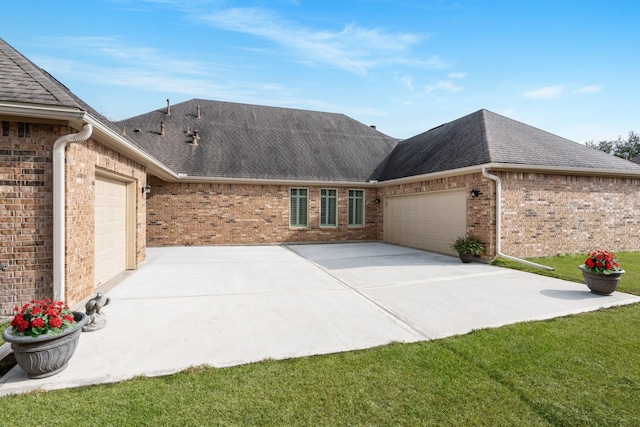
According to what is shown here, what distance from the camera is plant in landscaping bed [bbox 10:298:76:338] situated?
283 cm

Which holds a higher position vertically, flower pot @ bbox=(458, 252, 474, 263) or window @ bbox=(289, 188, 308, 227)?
window @ bbox=(289, 188, 308, 227)

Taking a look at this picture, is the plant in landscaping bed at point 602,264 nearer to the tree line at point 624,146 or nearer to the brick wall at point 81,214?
the brick wall at point 81,214

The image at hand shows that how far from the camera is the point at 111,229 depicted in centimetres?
686

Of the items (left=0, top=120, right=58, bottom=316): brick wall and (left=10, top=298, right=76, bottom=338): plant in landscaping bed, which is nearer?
(left=10, top=298, right=76, bottom=338): plant in landscaping bed

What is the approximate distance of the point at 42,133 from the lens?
4465 millimetres

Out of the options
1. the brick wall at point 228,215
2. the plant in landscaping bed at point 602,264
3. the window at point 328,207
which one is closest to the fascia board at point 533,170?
the plant in landscaping bed at point 602,264

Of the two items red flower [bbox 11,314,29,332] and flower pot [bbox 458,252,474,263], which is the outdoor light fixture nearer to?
flower pot [bbox 458,252,474,263]

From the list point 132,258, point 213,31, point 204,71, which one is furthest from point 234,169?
point 132,258

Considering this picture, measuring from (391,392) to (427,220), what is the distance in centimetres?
983

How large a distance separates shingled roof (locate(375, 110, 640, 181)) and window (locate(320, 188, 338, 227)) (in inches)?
109

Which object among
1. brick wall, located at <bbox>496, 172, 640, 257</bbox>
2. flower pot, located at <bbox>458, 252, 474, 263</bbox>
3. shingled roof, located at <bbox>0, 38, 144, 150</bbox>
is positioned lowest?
flower pot, located at <bbox>458, 252, 474, 263</bbox>

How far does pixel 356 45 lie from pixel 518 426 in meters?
10.1

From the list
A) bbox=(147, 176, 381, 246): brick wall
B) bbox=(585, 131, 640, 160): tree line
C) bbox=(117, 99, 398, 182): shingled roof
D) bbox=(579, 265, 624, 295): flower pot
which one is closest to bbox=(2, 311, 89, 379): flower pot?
bbox=(579, 265, 624, 295): flower pot

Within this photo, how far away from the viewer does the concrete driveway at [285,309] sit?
3.34m
